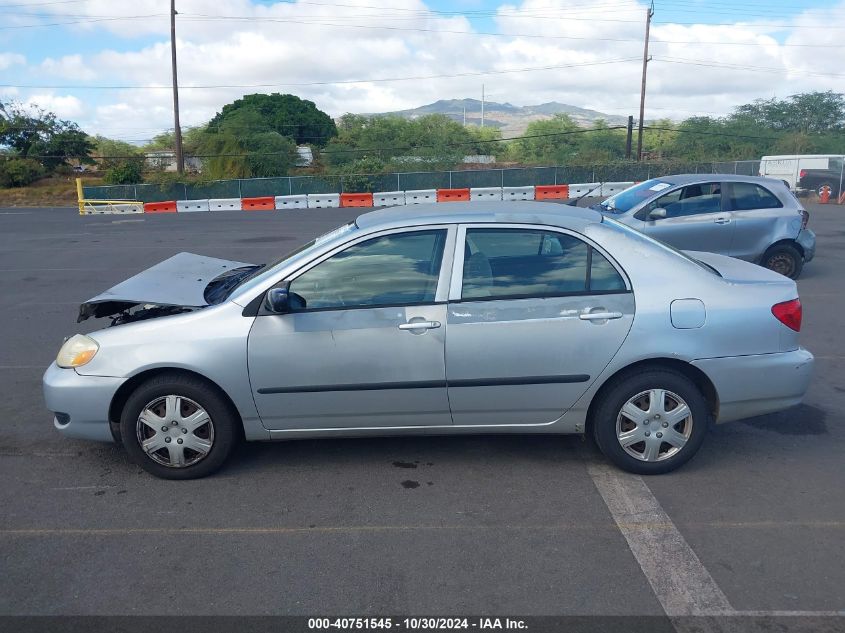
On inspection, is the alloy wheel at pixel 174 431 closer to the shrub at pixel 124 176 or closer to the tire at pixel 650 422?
the tire at pixel 650 422

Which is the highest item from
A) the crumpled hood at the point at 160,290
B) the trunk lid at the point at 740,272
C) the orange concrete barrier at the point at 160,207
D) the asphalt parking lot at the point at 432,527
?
the trunk lid at the point at 740,272

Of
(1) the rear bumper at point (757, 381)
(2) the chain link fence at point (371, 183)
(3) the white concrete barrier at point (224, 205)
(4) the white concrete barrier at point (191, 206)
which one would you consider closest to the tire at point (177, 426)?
(1) the rear bumper at point (757, 381)

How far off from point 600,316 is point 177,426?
2.62 meters

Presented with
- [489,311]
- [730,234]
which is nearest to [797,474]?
[489,311]

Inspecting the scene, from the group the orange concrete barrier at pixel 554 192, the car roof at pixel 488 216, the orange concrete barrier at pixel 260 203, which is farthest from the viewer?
the orange concrete barrier at pixel 554 192

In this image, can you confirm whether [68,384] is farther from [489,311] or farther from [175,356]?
[489,311]

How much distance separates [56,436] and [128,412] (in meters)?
1.31

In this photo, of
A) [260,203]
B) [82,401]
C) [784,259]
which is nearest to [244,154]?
[260,203]

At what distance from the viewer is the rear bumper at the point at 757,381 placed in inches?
178

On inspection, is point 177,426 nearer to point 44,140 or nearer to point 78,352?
point 78,352

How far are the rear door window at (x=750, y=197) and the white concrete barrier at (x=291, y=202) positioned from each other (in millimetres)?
24179

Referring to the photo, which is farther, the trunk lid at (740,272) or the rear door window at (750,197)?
the rear door window at (750,197)

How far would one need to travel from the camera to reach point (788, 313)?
462 centimetres

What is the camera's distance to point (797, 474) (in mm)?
4652
